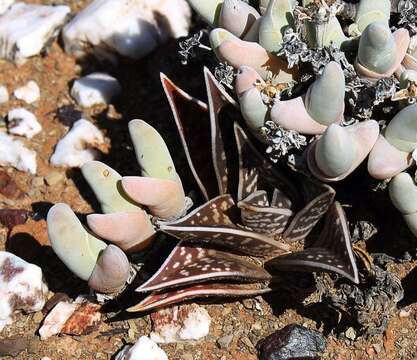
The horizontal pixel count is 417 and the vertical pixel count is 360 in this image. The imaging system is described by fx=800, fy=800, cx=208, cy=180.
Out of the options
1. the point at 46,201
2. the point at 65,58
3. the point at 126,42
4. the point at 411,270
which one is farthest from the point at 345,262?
the point at 65,58

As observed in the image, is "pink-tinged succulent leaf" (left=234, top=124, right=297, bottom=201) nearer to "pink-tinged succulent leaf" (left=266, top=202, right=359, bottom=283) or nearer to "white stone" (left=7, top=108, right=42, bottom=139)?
"pink-tinged succulent leaf" (left=266, top=202, right=359, bottom=283)

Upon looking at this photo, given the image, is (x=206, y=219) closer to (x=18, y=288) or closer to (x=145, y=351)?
(x=145, y=351)

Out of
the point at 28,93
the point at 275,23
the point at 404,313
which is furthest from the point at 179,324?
the point at 28,93

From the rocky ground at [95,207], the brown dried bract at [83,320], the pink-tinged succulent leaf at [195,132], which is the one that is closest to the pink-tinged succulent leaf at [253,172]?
the pink-tinged succulent leaf at [195,132]

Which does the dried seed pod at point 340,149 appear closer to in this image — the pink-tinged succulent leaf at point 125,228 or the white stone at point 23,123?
the pink-tinged succulent leaf at point 125,228

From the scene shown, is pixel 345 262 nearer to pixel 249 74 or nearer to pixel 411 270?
pixel 411 270

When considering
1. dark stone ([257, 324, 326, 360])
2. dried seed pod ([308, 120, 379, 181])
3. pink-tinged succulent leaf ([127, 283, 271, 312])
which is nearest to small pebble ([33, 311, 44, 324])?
pink-tinged succulent leaf ([127, 283, 271, 312])
